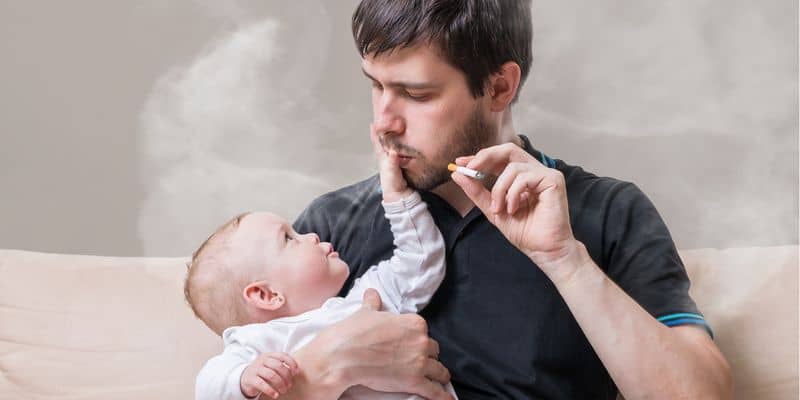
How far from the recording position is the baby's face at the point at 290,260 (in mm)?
1470

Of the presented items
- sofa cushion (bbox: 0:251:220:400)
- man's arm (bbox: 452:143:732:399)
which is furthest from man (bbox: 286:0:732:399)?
sofa cushion (bbox: 0:251:220:400)

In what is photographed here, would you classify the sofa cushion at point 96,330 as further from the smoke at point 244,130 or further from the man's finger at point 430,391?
the man's finger at point 430,391

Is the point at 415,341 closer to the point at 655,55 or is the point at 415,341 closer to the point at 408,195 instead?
the point at 408,195

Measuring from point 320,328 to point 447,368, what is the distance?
225 millimetres

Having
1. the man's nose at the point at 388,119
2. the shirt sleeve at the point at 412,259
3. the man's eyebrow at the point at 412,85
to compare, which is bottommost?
the shirt sleeve at the point at 412,259

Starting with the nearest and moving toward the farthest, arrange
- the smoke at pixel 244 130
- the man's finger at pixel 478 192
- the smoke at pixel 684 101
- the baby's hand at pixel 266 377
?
1. the baby's hand at pixel 266 377
2. the man's finger at pixel 478 192
3. the smoke at pixel 684 101
4. the smoke at pixel 244 130

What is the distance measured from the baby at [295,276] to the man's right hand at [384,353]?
4 centimetres

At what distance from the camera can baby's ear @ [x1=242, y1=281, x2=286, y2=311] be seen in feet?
4.79

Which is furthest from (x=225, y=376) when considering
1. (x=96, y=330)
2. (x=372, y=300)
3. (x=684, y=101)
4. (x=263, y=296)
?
(x=684, y=101)

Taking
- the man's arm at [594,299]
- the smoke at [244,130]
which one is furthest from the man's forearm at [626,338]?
the smoke at [244,130]

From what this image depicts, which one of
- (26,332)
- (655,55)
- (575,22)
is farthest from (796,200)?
(26,332)

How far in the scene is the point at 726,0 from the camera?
1.68 m

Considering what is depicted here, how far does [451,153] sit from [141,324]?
862 millimetres

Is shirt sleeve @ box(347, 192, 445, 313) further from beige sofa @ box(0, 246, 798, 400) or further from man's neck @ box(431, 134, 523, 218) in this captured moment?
beige sofa @ box(0, 246, 798, 400)
